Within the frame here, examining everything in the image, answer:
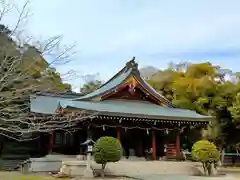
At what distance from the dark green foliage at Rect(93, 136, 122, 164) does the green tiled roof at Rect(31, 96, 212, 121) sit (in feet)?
8.66

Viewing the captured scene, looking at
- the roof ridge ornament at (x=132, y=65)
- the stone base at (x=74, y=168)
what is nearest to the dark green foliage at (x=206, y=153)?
the stone base at (x=74, y=168)

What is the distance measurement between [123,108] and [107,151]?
6.43m

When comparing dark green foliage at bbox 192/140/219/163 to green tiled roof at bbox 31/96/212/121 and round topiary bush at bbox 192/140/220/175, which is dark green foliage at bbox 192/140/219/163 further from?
green tiled roof at bbox 31/96/212/121

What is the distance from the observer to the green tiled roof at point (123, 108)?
20.5 metres

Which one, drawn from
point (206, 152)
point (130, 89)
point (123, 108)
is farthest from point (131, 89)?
point (206, 152)

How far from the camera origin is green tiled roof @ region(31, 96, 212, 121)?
2049 centimetres

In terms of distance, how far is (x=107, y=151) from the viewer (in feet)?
53.5

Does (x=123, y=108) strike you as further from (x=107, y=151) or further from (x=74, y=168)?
Answer: (x=107, y=151)

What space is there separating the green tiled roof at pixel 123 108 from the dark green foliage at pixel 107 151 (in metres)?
2.64

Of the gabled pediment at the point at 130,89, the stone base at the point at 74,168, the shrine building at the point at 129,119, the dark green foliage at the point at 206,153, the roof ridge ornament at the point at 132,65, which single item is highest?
the roof ridge ornament at the point at 132,65

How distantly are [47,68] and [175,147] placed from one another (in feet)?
54.3

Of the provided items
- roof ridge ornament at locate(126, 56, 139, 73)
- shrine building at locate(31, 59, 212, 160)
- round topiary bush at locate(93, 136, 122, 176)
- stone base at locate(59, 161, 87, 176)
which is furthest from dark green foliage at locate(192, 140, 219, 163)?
roof ridge ornament at locate(126, 56, 139, 73)

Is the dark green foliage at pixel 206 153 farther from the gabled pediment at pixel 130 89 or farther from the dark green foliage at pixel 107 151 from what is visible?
the gabled pediment at pixel 130 89

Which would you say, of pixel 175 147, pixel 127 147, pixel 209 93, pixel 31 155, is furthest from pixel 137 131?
pixel 209 93
